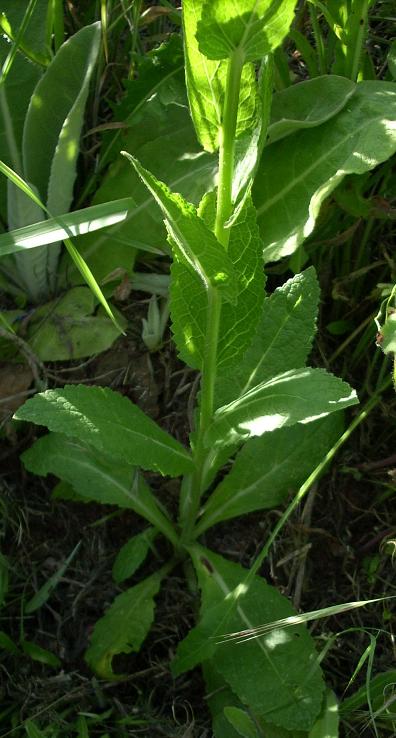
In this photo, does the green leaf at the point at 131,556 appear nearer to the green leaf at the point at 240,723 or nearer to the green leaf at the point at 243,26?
the green leaf at the point at 240,723

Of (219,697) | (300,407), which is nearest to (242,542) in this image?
(219,697)

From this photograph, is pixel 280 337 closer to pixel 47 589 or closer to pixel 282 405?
pixel 282 405

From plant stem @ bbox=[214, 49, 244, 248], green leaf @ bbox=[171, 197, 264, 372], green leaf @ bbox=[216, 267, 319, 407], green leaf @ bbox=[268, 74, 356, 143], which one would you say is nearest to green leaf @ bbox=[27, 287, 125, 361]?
green leaf @ bbox=[216, 267, 319, 407]

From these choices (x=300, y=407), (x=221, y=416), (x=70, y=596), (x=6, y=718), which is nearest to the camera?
(x=300, y=407)

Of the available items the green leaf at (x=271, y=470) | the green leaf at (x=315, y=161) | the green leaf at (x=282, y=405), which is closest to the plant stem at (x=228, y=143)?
the green leaf at (x=282, y=405)

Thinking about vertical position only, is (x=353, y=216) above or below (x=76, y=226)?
below

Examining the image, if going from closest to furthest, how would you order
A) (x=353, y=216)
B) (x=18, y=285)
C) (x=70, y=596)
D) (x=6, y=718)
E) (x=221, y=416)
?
(x=221, y=416), (x=6, y=718), (x=70, y=596), (x=353, y=216), (x=18, y=285)

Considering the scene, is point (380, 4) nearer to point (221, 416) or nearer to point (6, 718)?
point (221, 416)

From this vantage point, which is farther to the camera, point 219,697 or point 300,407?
point 219,697
